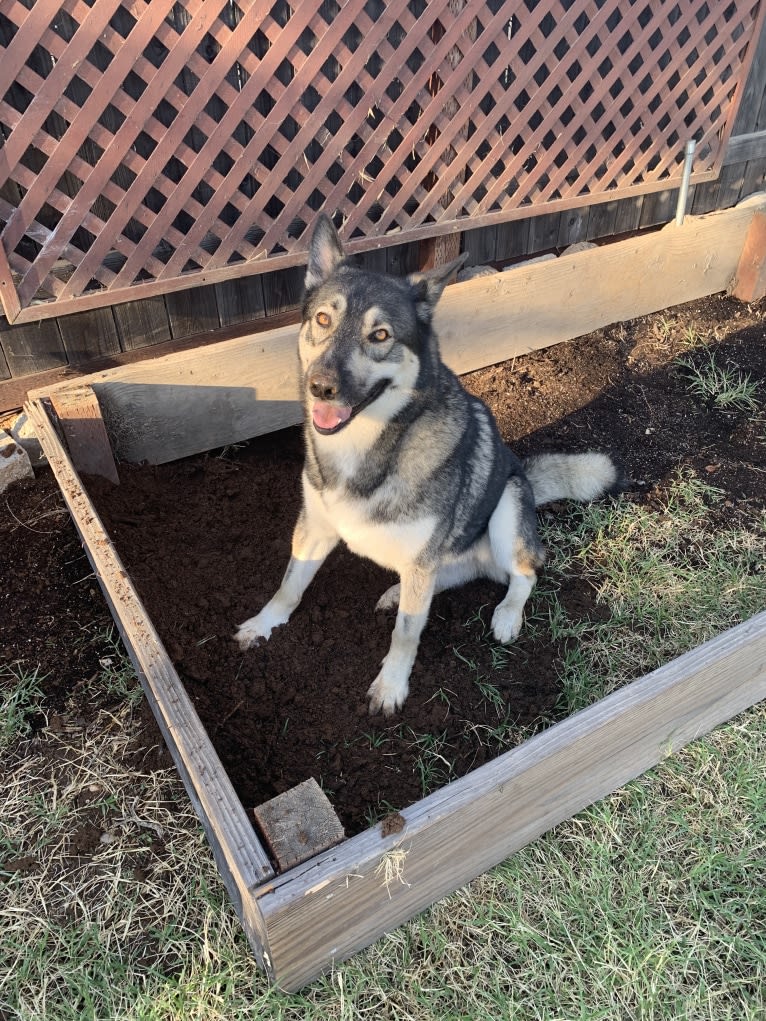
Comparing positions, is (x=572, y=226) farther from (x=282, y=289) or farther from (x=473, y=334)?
(x=282, y=289)

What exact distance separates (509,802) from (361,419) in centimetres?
121

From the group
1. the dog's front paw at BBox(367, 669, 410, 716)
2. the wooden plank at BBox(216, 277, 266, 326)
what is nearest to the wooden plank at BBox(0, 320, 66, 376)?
the wooden plank at BBox(216, 277, 266, 326)

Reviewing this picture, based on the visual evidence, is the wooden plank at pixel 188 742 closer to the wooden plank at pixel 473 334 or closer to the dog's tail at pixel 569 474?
the wooden plank at pixel 473 334

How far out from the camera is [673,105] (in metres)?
4.59

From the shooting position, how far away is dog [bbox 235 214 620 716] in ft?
7.02

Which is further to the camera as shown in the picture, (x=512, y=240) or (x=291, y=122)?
(x=512, y=240)

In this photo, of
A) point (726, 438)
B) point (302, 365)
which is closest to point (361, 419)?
point (302, 365)

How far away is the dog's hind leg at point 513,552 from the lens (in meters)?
2.75

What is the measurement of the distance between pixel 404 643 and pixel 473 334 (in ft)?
7.04

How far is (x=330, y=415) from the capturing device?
6.91 ft

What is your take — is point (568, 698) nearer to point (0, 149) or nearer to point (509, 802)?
point (509, 802)

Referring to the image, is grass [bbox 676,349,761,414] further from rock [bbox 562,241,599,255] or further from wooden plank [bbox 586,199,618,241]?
wooden plank [bbox 586,199,618,241]

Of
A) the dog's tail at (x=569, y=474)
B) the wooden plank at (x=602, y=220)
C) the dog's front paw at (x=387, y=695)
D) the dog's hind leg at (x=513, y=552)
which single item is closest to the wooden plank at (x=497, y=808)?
the dog's front paw at (x=387, y=695)

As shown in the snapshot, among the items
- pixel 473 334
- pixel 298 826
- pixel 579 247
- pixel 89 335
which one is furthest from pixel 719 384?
pixel 298 826
